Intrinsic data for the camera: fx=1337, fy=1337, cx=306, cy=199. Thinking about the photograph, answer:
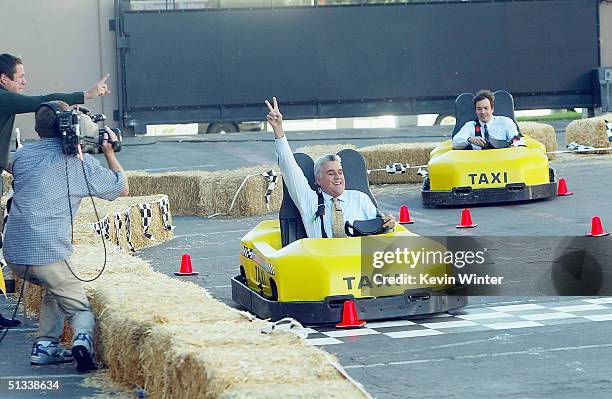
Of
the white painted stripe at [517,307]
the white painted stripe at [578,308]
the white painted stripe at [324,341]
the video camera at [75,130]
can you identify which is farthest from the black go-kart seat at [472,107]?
the video camera at [75,130]

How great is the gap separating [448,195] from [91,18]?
1498 cm

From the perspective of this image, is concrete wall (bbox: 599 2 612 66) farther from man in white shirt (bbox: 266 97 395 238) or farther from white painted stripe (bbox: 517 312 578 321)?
white painted stripe (bbox: 517 312 578 321)

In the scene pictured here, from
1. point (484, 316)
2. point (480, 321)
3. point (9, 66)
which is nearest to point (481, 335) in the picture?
point (480, 321)

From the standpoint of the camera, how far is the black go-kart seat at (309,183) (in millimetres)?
9609

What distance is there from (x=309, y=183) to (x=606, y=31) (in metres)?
22.1

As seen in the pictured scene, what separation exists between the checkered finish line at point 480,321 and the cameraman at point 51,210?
153 cm

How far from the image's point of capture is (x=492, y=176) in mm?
15016

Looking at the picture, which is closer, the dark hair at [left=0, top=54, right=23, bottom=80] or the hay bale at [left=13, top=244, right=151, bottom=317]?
the hay bale at [left=13, top=244, right=151, bottom=317]

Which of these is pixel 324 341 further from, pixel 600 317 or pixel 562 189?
pixel 562 189

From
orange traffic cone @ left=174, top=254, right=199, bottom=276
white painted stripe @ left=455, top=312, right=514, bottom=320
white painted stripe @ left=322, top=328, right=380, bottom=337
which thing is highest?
orange traffic cone @ left=174, top=254, right=199, bottom=276

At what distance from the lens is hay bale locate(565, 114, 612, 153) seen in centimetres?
2081

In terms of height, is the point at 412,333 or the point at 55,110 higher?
the point at 55,110

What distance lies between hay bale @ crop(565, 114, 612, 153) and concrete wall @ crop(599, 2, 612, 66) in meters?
9.35

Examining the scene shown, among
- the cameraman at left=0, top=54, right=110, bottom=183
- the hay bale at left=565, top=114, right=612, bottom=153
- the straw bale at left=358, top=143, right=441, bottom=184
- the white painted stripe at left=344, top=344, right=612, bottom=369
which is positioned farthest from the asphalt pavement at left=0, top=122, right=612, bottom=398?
the hay bale at left=565, top=114, right=612, bottom=153
